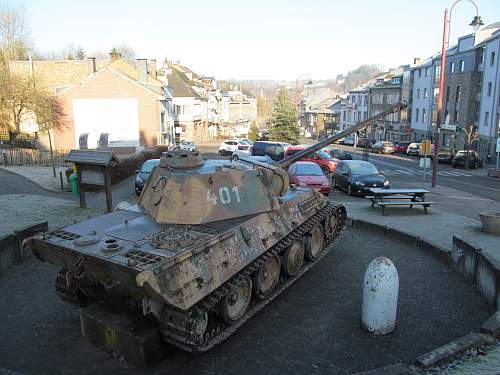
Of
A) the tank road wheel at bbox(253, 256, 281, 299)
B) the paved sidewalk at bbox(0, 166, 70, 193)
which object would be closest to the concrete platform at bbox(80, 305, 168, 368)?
the tank road wheel at bbox(253, 256, 281, 299)

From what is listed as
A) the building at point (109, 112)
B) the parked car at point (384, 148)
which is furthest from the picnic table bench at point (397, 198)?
the parked car at point (384, 148)

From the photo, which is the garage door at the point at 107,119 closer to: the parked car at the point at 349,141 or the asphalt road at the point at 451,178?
the asphalt road at the point at 451,178

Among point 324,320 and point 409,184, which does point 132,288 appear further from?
point 409,184

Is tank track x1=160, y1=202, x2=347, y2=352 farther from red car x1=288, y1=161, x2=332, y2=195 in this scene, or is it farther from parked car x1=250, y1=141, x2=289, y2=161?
parked car x1=250, y1=141, x2=289, y2=161

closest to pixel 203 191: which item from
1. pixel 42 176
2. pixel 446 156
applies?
pixel 42 176

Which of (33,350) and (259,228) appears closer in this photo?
(33,350)

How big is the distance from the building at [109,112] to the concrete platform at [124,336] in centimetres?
3295

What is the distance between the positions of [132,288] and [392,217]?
1095cm

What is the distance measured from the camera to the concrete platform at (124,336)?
622 cm

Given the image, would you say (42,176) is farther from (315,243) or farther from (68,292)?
(315,243)

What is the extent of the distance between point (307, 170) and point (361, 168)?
2.75 metres

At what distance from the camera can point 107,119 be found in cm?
3806

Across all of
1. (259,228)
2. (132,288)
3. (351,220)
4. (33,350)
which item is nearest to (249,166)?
(259,228)

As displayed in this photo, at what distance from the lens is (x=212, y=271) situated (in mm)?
6461
